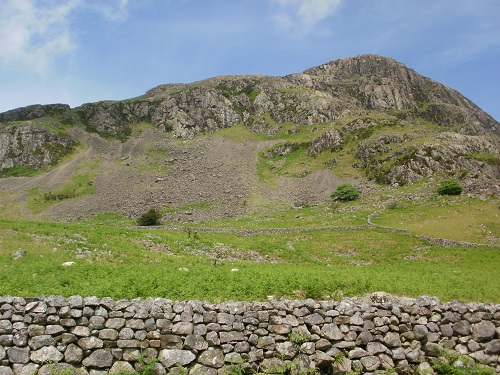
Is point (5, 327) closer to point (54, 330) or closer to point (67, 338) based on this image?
point (54, 330)

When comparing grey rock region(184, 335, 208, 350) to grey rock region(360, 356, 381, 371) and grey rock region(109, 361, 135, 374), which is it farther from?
grey rock region(360, 356, 381, 371)

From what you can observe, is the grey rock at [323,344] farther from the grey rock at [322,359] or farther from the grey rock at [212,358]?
the grey rock at [212,358]

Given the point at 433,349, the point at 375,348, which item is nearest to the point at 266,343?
the point at 375,348

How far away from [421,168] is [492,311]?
75.8 meters

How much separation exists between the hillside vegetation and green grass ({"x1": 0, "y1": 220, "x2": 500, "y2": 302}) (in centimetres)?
13

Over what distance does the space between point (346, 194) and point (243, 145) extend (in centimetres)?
6127

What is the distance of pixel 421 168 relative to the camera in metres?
80.9

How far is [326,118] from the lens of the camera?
454ft

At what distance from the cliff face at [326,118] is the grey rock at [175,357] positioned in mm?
78228

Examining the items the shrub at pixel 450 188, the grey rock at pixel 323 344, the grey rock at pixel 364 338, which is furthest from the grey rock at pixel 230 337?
the shrub at pixel 450 188

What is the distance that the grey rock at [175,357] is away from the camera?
1026 centimetres

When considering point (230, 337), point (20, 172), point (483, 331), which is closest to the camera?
point (230, 337)

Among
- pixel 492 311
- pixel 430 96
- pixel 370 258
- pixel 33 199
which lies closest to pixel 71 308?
pixel 492 311

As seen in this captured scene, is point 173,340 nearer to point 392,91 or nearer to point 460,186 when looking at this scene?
point 460,186
